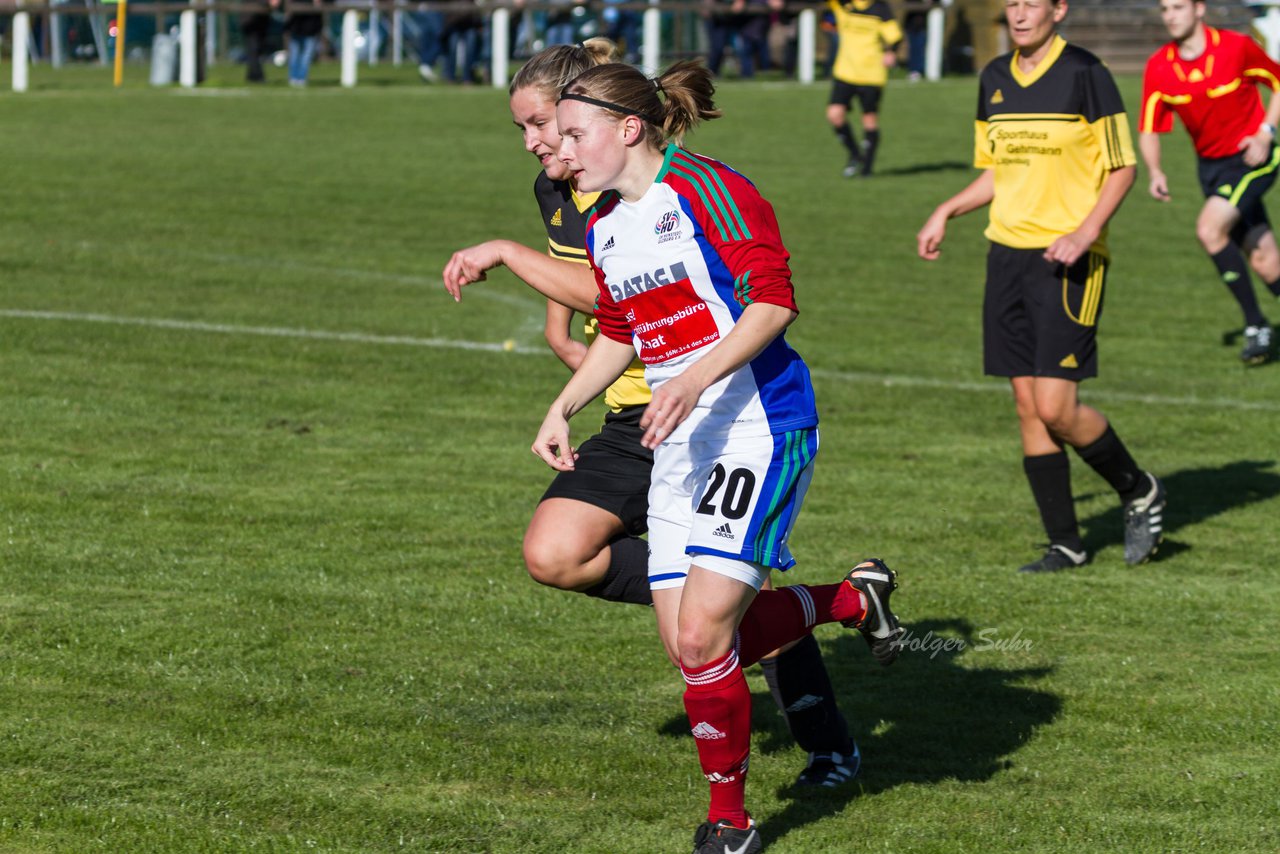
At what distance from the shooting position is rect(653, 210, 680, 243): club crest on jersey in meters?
4.93

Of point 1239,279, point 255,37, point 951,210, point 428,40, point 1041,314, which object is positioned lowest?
point 1239,279

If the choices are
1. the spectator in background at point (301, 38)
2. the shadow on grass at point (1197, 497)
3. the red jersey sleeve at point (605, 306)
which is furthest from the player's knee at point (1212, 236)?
the spectator in background at point (301, 38)

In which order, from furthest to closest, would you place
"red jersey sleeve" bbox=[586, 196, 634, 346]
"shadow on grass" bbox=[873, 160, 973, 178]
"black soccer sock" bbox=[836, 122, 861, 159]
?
"shadow on grass" bbox=[873, 160, 973, 178]
"black soccer sock" bbox=[836, 122, 861, 159]
"red jersey sleeve" bbox=[586, 196, 634, 346]

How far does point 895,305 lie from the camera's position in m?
15.5

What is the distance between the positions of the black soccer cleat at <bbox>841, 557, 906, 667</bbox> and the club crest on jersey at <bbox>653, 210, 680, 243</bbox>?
1298 mm

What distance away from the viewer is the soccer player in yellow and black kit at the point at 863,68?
22.9 meters

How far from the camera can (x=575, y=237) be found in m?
5.91

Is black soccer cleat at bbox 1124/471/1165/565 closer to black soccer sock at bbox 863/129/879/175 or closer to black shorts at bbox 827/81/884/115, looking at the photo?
black shorts at bbox 827/81/884/115

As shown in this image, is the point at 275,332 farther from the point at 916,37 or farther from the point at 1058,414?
the point at 916,37

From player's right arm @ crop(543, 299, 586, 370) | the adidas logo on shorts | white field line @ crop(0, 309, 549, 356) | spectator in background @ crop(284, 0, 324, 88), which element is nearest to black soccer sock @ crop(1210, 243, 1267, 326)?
white field line @ crop(0, 309, 549, 356)

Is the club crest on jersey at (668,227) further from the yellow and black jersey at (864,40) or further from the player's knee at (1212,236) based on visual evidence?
the yellow and black jersey at (864,40)

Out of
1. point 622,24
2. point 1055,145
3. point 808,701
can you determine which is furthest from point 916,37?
point 808,701

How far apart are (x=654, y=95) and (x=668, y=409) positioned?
3.24 feet

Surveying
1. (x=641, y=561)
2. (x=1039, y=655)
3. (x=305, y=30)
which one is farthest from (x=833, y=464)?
(x=305, y=30)
